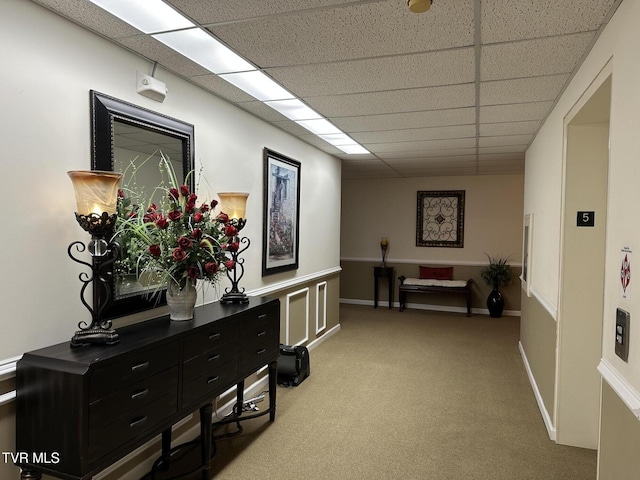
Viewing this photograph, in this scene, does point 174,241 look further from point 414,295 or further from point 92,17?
point 414,295

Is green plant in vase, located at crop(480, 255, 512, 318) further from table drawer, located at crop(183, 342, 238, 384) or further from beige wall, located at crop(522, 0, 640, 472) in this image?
table drawer, located at crop(183, 342, 238, 384)

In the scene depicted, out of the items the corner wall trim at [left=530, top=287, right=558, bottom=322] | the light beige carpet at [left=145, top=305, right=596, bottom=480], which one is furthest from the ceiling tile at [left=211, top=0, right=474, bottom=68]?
the light beige carpet at [left=145, top=305, right=596, bottom=480]

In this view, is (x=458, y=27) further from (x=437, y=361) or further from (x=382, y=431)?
(x=437, y=361)

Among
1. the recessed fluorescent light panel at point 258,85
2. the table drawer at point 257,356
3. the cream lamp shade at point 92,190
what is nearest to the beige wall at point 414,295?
the table drawer at point 257,356

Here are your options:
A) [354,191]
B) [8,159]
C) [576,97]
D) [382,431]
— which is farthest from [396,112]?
[354,191]

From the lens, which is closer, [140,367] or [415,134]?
[140,367]

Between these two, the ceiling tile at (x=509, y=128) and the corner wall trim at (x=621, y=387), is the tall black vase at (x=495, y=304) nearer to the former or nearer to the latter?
the ceiling tile at (x=509, y=128)

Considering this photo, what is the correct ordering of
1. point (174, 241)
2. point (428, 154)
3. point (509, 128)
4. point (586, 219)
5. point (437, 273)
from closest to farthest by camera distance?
1. point (174, 241)
2. point (586, 219)
3. point (509, 128)
4. point (428, 154)
5. point (437, 273)

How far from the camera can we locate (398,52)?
90.0 inches

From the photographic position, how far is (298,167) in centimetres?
454

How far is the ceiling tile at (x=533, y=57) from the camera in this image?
2119mm

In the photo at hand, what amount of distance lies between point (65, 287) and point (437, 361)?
12.5 ft

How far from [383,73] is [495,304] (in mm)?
5478

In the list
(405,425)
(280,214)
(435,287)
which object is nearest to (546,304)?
(405,425)
